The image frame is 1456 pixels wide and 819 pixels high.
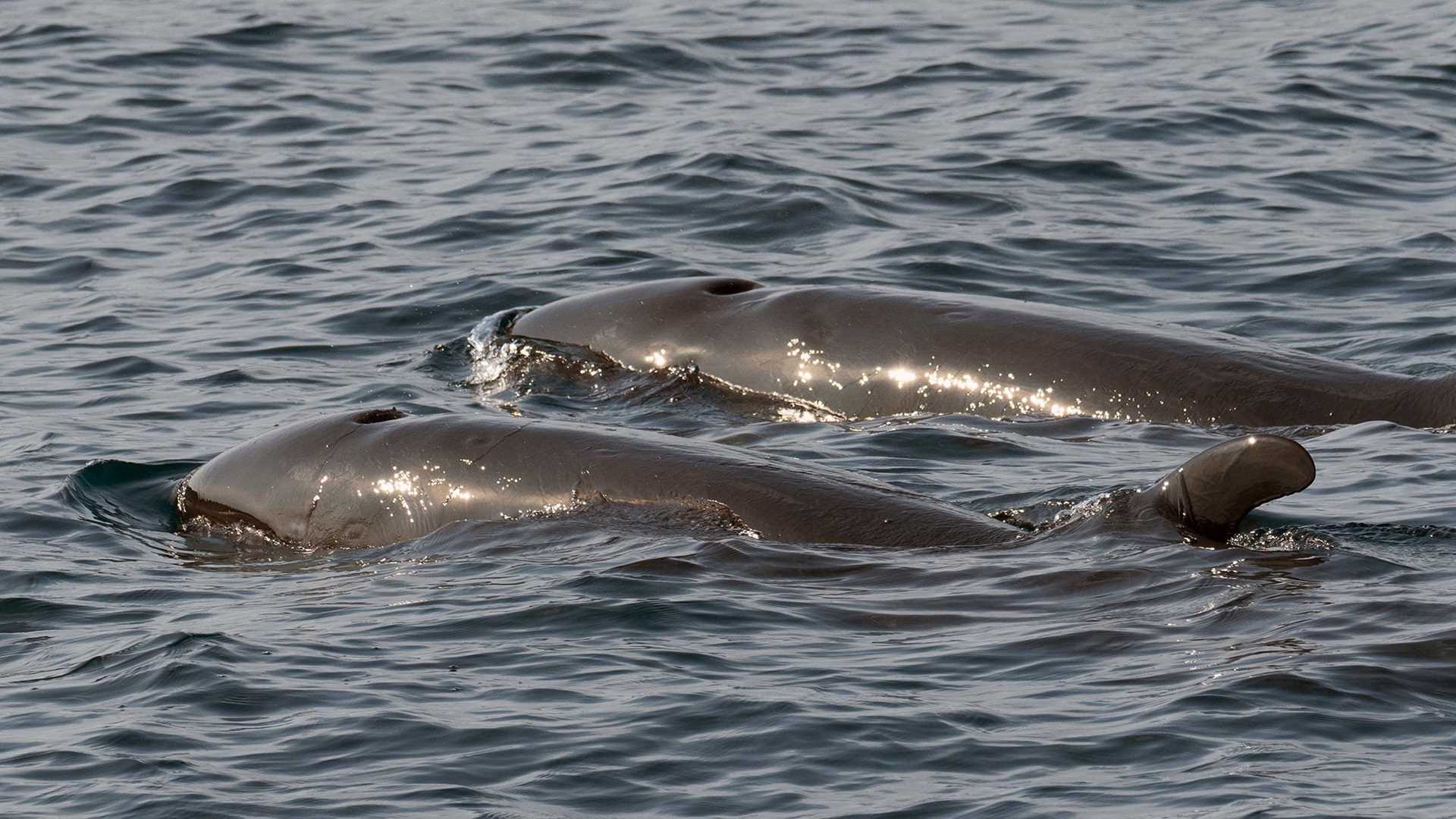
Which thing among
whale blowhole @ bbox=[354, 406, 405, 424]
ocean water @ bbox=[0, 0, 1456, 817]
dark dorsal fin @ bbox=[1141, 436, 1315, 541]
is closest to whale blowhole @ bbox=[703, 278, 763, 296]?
ocean water @ bbox=[0, 0, 1456, 817]

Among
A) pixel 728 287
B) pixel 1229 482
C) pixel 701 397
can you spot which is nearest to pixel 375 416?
pixel 701 397

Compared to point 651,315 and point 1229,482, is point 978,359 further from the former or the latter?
point 1229,482

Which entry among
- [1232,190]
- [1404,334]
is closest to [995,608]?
[1404,334]

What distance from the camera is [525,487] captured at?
10258mm

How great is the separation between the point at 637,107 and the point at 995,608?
14.5 m

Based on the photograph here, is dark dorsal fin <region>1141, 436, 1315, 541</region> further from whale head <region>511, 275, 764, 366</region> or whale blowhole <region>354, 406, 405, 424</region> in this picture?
whale head <region>511, 275, 764, 366</region>

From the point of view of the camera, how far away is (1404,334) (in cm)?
1445

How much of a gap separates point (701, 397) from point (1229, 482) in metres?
5.23

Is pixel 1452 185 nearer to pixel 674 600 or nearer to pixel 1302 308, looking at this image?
pixel 1302 308

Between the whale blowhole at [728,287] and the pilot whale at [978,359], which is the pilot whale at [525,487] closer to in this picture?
the pilot whale at [978,359]

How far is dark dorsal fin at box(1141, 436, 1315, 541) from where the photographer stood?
820 cm

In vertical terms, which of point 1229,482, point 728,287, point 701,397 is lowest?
point 701,397

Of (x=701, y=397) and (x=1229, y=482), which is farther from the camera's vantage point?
(x=701, y=397)

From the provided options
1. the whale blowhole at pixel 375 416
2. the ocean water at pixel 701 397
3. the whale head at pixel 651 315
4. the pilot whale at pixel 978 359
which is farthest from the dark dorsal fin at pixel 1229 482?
the whale head at pixel 651 315
